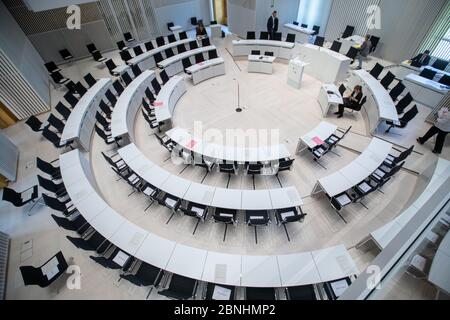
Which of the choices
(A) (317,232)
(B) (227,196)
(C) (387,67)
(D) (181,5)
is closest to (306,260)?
(A) (317,232)

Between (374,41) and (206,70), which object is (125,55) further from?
(374,41)

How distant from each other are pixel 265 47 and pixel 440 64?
A: 8917mm

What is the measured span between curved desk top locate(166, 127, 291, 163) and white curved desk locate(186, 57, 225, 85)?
5.98 m

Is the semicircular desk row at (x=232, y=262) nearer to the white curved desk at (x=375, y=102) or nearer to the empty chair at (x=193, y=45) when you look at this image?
the white curved desk at (x=375, y=102)

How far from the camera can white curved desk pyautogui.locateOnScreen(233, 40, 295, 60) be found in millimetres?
12945

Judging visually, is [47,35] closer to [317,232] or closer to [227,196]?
[227,196]

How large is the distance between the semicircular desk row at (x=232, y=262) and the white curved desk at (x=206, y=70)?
9.09m

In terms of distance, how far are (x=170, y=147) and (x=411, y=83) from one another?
11.4m

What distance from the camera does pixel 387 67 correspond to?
12125 millimetres

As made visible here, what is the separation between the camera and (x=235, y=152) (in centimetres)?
691

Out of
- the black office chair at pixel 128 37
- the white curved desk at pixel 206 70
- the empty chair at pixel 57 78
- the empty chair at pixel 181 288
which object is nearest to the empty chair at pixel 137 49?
the black office chair at pixel 128 37

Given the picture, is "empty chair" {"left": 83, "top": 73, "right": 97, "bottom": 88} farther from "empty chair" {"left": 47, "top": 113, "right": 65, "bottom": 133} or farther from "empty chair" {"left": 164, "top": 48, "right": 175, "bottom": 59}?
"empty chair" {"left": 164, "top": 48, "right": 175, "bottom": 59}

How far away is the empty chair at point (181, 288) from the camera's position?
179 inches

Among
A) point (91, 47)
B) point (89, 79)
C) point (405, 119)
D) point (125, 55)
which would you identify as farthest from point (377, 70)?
point (91, 47)
